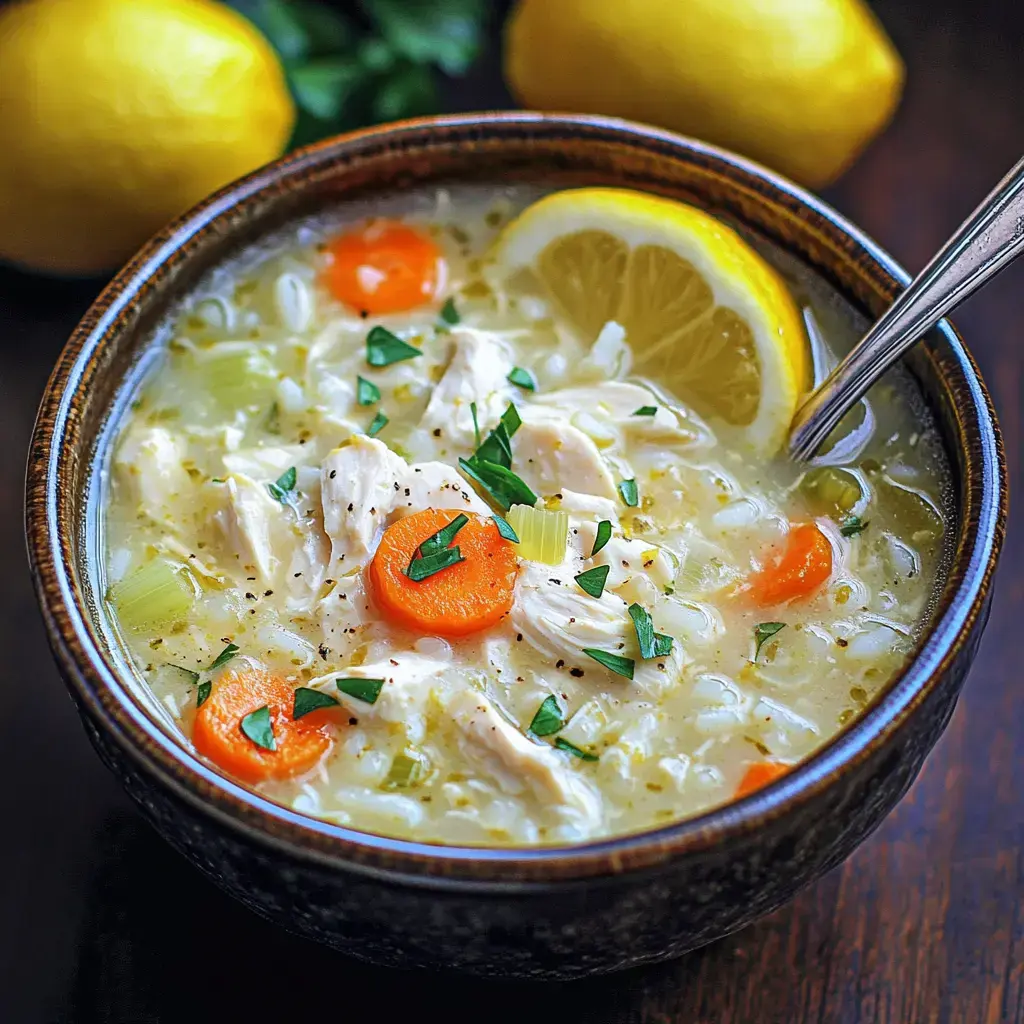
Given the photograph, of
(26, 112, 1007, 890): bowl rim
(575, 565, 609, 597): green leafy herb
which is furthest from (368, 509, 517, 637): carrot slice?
(26, 112, 1007, 890): bowl rim

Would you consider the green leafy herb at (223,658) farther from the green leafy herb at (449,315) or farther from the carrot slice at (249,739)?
the green leafy herb at (449,315)

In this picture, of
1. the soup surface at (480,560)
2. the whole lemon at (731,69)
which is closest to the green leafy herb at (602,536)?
the soup surface at (480,560)

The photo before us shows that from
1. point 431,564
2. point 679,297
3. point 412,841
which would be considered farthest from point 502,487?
point 412,841

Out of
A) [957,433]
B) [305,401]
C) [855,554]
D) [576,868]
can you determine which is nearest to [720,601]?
[855,554]

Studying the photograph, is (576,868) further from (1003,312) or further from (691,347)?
(1003,312)

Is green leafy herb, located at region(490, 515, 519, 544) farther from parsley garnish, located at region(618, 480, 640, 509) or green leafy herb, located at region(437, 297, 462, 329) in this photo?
green leafy herb, located at region(437, 297, 462, 329)
